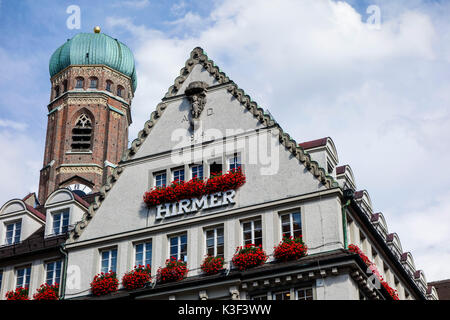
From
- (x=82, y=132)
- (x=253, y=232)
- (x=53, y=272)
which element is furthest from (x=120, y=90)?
(x=253, y=232)

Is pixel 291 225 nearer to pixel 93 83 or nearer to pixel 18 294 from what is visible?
pixel 18 294

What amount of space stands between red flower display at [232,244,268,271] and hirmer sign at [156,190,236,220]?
8.18 ft

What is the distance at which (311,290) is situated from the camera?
3469 centimetres

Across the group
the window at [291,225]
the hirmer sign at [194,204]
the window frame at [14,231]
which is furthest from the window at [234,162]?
the window frame at [14,231]

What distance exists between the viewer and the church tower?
3927 inches

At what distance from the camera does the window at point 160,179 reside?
40.4 m

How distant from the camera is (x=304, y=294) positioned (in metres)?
34.8

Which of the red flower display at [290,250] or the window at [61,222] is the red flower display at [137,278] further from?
the window at [61,222]

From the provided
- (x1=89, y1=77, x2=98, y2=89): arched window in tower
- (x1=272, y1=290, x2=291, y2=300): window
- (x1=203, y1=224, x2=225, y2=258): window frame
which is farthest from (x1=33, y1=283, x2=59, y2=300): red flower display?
(x1=89, y1=77, x2=98, y2=89): arched window in tower

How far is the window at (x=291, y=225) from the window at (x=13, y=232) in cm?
1422

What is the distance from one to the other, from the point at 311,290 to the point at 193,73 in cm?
1272

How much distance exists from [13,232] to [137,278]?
9.46 meters

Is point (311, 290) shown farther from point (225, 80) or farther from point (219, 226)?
point (225, 80)

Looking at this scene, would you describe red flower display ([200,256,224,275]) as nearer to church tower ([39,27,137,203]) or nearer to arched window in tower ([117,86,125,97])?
church tower ([39,27,137,203])
